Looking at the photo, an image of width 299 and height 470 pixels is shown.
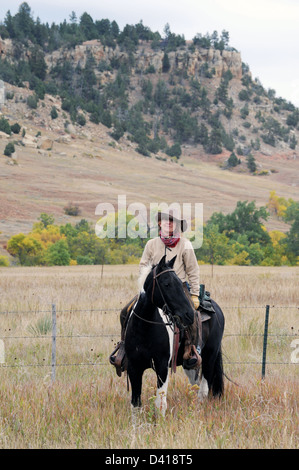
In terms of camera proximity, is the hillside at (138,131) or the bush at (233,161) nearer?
the hillside at (138,131)

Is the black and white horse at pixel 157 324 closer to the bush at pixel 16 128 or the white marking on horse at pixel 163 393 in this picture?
the white marking on horse at pixel 163 393

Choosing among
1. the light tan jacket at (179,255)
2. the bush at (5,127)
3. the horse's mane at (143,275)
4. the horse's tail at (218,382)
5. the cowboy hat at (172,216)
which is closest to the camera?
the horse's mane at (143,275)

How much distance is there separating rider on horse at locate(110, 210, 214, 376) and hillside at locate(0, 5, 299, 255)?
44.5 metres

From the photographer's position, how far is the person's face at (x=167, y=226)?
602 cm

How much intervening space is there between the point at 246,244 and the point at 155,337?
4090 cm

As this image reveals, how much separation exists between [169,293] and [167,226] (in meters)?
1.00

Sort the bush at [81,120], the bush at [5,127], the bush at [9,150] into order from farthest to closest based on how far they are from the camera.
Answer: the bush at [81,120], the bush at [5,127], the bush at [9,150]

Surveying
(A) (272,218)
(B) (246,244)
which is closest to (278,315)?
(B) (246,244)

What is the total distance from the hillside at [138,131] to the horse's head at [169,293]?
148 ft

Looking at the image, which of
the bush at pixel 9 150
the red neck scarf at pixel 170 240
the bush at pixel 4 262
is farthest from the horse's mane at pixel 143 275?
the bush at pixel 9 150

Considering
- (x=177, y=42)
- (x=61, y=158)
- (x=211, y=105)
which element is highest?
(x=177, y=42)

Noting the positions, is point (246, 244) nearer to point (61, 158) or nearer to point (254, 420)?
point (254, 420)

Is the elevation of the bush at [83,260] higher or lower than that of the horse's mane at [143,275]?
lower
